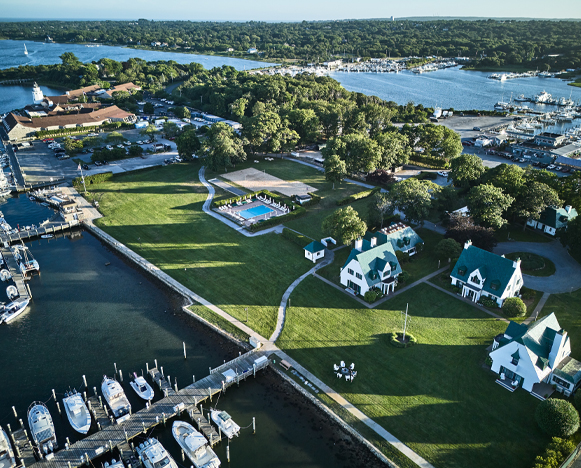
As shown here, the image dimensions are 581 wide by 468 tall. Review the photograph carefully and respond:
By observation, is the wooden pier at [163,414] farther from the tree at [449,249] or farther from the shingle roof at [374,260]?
→ the tree at [449,249]

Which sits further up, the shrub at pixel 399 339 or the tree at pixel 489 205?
the tree at pixel 489 205

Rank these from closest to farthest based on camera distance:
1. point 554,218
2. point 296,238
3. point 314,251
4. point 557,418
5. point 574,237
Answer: point 557,418
point 574,237
point 314,251
point 296,238
point 554,218

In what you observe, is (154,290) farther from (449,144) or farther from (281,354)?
(449,144)

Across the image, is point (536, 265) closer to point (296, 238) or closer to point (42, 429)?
point (296, 238)

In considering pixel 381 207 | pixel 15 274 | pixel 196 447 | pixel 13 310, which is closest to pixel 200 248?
pixel 13 310

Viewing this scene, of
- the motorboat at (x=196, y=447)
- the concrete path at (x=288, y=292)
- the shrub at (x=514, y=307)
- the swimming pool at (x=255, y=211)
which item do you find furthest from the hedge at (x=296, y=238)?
the motorboat at (x=196, y=447)

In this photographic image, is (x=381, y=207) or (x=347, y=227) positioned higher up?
(x=381, y=207)
